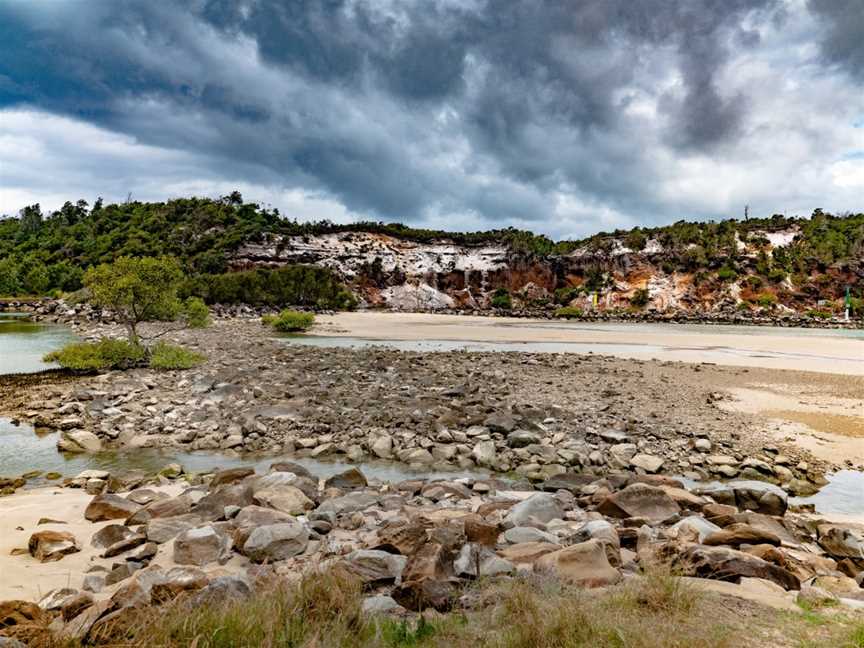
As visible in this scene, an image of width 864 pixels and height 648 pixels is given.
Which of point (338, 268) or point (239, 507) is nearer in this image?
point (239, 507)

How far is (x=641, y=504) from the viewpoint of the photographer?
7363mm

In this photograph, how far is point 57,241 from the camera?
11094 centimetres

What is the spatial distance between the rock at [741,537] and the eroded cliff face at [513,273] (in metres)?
87.5

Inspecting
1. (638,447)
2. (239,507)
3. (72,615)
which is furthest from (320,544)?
(638,447)

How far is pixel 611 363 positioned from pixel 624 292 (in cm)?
7513

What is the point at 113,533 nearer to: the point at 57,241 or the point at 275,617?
the point at 275,617

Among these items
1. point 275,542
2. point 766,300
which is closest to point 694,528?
point 275,542

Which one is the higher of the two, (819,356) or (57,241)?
(57,241)

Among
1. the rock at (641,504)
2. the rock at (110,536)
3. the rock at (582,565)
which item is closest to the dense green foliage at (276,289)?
the rock at (110,536)

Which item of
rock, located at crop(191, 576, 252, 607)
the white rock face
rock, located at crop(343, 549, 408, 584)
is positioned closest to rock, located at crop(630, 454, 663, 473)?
rock, located at crop(343, 549, 408, 584)

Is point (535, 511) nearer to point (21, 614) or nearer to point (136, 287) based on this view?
point (21, 614)

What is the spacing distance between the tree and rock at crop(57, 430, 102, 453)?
1171 centimetres

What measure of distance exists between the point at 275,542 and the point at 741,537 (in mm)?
5397

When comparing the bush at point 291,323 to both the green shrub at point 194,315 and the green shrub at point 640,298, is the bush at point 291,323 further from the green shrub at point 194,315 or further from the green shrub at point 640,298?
the green shrub at point 640,298
